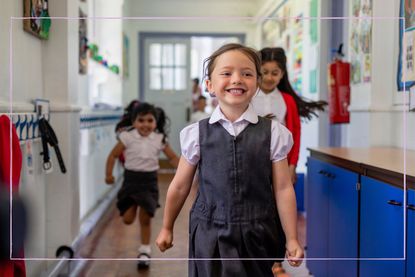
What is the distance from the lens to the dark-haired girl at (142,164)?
2.58 meters

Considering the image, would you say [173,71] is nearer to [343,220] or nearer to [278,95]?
[278,95]

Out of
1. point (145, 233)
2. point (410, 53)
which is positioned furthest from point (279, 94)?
point (145, 233)

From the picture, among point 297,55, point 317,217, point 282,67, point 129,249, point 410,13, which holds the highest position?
point 297,55

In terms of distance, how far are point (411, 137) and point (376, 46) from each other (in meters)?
0.53

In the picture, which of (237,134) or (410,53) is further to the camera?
(410,53)

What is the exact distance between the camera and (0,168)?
4.90ft

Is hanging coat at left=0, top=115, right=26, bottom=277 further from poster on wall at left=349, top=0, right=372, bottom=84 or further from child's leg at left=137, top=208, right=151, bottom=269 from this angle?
poster on wall at left=349, top=0, right=372, bottom=84

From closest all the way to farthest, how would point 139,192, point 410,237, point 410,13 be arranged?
1. point 410,237
2. point 410,13
3. point 139,192

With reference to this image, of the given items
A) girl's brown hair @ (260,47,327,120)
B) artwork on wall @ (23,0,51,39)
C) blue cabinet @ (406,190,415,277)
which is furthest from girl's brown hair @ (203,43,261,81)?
artwork on wall @ (23,0,51,39)

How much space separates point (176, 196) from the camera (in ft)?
4.50

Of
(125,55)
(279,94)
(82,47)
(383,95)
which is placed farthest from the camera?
(125,55)

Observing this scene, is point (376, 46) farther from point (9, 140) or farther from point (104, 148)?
point (104, 148)

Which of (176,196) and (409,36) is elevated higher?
(409,36)

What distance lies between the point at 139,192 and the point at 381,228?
139 centimetres
